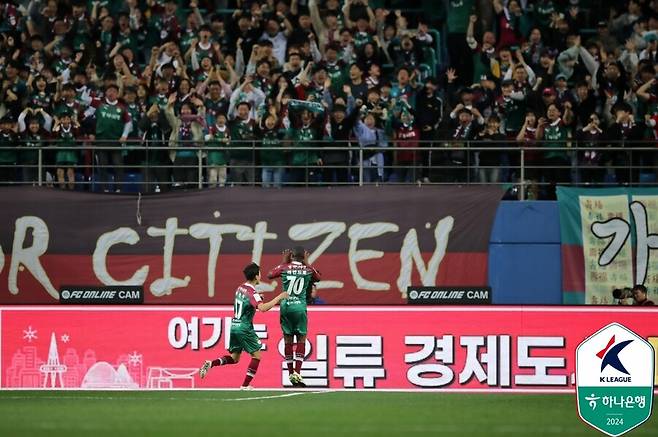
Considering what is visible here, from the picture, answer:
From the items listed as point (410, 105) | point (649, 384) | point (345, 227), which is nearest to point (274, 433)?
point (649, 384)

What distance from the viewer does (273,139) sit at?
2398 centimetres

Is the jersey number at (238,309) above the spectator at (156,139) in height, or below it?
below

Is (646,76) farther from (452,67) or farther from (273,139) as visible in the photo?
(273,139)

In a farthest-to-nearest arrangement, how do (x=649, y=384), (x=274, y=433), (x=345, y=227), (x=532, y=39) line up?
(x=532, y=39)
(x=345, y=227)
(x=274, y=433)
(x=649, y=384)

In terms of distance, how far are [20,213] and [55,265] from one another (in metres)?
1.10

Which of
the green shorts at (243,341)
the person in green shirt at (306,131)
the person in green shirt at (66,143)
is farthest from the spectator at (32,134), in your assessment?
the green shorts at (243,341)

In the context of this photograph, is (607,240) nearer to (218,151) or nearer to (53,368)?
(218,151)

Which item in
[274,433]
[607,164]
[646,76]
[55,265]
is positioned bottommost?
[274,433]

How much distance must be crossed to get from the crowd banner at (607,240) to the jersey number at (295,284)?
5.84 meters

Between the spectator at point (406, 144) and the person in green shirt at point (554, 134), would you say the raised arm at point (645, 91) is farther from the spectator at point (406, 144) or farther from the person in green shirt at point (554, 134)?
the spectator at point (406, 144)

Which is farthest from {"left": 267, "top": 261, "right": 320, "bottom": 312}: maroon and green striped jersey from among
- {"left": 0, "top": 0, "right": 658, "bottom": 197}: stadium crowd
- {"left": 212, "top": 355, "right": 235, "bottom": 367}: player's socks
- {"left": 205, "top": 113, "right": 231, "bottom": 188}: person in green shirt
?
{"left": 205, "top": 113, "right": 231, "bottom": 188}: person in green shirt

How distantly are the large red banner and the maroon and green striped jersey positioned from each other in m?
0.82

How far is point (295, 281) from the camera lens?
1981 centimetres

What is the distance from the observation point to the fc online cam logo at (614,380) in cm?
1216
